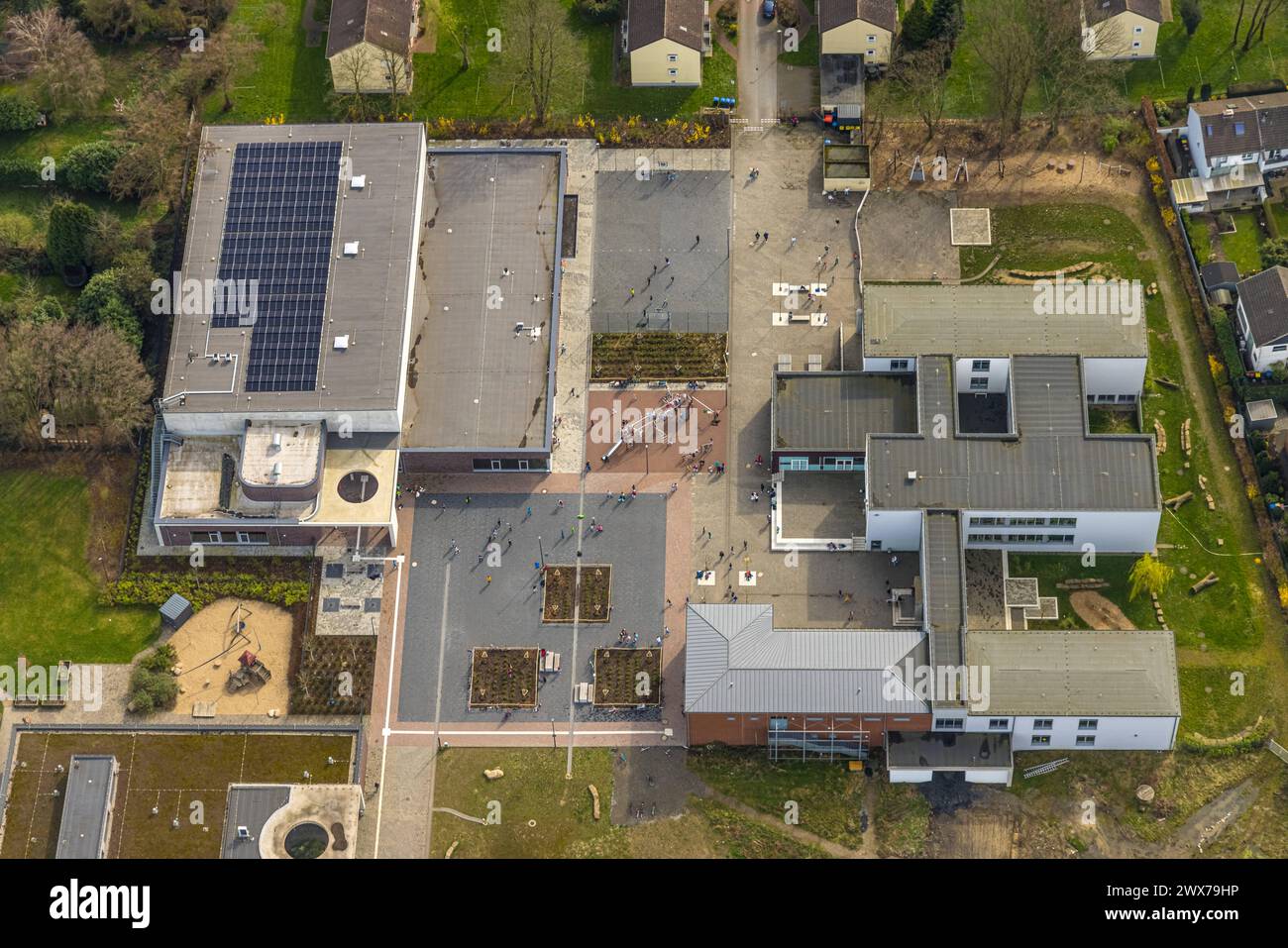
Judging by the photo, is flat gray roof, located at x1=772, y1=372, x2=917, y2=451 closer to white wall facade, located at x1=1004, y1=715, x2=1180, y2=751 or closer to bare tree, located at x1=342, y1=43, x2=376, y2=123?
white wall facade, located at x1=1004, y1=715, x2=1180, y2=751

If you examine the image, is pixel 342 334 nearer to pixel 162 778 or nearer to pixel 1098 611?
pixel 162 778

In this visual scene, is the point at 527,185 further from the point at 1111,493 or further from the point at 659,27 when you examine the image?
the point at 1111,493

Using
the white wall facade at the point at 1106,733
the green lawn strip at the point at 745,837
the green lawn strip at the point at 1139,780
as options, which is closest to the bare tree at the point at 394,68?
the green lawn strip at the point at 745,837

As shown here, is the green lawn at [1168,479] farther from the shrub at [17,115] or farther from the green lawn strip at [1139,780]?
the shrub at [17,115]

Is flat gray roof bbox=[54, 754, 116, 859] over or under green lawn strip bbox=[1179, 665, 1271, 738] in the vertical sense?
under

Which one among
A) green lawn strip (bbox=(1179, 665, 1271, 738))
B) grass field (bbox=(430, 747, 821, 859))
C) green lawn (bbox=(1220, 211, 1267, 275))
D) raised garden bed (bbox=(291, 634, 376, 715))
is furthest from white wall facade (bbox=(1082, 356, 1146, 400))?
raised garden bed (bbox=(291, 634, 376, 715))

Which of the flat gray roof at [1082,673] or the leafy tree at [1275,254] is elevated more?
the leafy tree at [1275,254]

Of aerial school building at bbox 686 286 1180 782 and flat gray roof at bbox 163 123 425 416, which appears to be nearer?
aerial school building at bbox 686 286 1180 782
